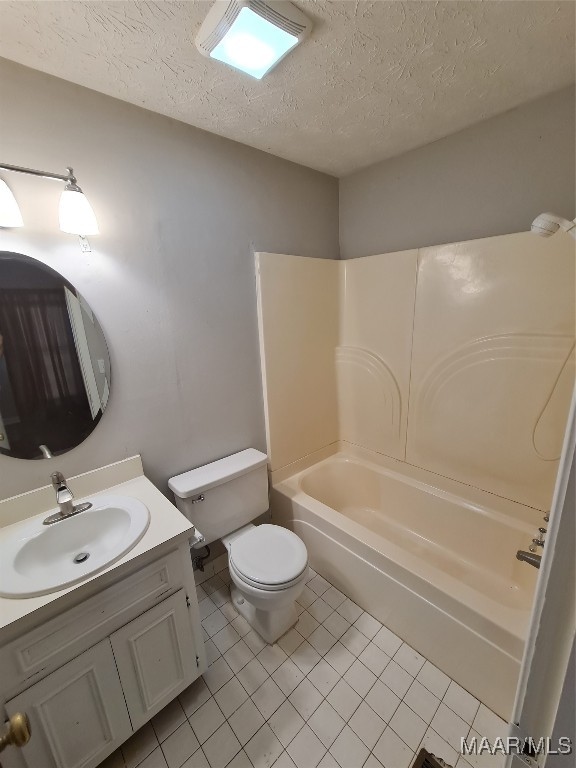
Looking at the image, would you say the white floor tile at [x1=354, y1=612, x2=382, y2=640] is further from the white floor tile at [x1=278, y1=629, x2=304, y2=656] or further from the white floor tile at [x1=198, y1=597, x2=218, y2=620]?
the white floor tile at [x1=198, y1=597, x2=218, y2=620]

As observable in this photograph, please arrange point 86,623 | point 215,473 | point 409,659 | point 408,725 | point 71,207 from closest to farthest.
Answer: point 86,623 → point 71,207 → point 408,725 → point 409,659 → point 215,473

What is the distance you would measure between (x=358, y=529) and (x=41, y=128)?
215cm

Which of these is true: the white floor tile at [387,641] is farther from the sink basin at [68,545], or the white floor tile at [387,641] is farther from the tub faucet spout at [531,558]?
the sink basin at [68,545]

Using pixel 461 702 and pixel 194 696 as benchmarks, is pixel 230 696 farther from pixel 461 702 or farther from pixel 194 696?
pixel 461 702

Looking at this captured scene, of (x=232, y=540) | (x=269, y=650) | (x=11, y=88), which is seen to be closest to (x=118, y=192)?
(x=11, y=88)

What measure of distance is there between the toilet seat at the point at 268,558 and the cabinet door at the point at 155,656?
0.99ft

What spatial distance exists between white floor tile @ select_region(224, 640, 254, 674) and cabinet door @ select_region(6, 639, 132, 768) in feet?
1.46

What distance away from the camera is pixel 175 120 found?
143cm

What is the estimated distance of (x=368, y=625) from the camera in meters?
1.58

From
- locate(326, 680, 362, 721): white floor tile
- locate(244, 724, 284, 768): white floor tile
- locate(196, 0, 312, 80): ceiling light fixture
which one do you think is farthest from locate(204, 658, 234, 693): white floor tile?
locate(196, 0, 312, 80): ceiling light fixture

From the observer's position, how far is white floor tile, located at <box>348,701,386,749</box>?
1174 millimetres

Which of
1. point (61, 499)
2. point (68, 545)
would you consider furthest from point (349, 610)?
point (61, 499)

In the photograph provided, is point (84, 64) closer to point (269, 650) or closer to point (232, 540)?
point (232, 540)

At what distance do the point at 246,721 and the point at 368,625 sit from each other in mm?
673
